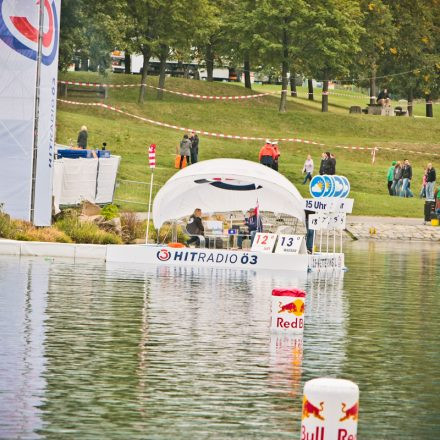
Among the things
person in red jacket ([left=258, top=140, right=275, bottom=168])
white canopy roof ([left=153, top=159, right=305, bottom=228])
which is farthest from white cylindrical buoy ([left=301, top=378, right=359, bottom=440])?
person in red jacket ([left=258, top=140, right=275, bottom=168])

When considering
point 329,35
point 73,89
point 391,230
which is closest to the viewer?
point 391,230

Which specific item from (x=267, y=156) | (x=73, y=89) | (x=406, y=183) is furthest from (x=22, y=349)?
(x=73, y=89)

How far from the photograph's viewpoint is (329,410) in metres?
12.7

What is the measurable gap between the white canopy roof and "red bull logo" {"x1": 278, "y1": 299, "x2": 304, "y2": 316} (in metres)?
15.6

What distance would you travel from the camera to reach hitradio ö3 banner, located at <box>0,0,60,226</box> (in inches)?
1598

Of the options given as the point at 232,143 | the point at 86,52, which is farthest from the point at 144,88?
the point at 86,52

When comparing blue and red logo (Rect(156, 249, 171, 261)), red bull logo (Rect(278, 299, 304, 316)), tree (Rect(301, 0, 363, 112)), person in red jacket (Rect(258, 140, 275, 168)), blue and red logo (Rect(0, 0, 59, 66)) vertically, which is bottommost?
red bull logo (Rect(278, 299, 304, 316))

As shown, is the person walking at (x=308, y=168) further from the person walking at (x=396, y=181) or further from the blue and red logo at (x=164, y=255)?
the blue and red logo at (x=164, y=255)

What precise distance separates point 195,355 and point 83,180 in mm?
26952

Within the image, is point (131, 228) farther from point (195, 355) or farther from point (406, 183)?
point (406, 183)

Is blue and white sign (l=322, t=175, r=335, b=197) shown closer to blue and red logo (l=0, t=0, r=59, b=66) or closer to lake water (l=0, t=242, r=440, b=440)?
lake water (l=0, t=242, r=440, b=440)

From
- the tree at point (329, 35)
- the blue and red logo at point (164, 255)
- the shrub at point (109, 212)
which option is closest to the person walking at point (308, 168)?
the shrub at point (109, 212)

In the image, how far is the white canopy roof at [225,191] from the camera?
132ft

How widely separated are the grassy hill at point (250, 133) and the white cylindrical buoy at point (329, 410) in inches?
1616
